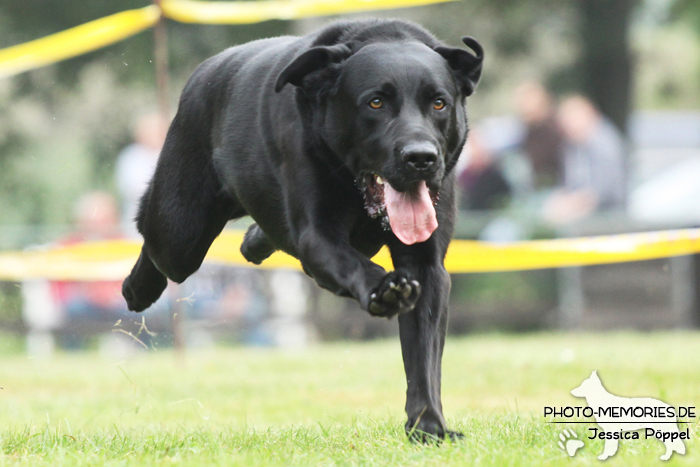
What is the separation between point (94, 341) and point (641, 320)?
5522 mm

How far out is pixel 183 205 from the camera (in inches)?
171

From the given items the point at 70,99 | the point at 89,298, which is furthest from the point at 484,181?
the point at 70,99

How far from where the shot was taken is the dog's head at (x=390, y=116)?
133 inches

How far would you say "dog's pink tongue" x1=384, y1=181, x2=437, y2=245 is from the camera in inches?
135

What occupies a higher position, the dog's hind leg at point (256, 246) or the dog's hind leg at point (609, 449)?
the dog's hind leg at point (256, 246)

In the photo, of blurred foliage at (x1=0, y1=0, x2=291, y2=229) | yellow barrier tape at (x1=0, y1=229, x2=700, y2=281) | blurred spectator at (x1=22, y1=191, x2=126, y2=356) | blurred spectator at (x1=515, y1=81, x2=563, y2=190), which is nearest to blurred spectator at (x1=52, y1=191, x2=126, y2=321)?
blurred spectator at (x1=22, y1=191, x2=126, y2=356)

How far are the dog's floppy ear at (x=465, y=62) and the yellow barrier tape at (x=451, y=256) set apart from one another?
5164 mm

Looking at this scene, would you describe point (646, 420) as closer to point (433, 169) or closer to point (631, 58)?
point (433, 169)

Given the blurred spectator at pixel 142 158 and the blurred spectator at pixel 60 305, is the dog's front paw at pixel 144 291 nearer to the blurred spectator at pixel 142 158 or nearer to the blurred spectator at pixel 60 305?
the blurred spectator at pixel 142 158

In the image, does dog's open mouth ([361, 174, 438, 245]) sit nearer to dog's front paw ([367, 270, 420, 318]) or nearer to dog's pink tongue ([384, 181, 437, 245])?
dog's pink tongue ([384, 181, 437, 245])

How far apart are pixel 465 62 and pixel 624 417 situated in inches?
53.3

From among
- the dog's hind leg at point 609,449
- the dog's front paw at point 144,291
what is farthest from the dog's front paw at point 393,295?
the dog's front paw at point 144,291

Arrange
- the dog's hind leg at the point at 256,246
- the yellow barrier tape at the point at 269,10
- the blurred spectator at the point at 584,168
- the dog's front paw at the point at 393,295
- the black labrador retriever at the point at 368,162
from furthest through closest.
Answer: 1. the blurred spectator at the point at 584,168
2. the yellow barrier tape at the point at 269,10
3. the dog's hind leg at the point at 256,246
4. the black labrador retriever at the point at 368,162
5. the dog's front paw at the point at 393,295

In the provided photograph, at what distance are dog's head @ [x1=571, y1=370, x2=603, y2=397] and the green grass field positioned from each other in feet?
0.44
